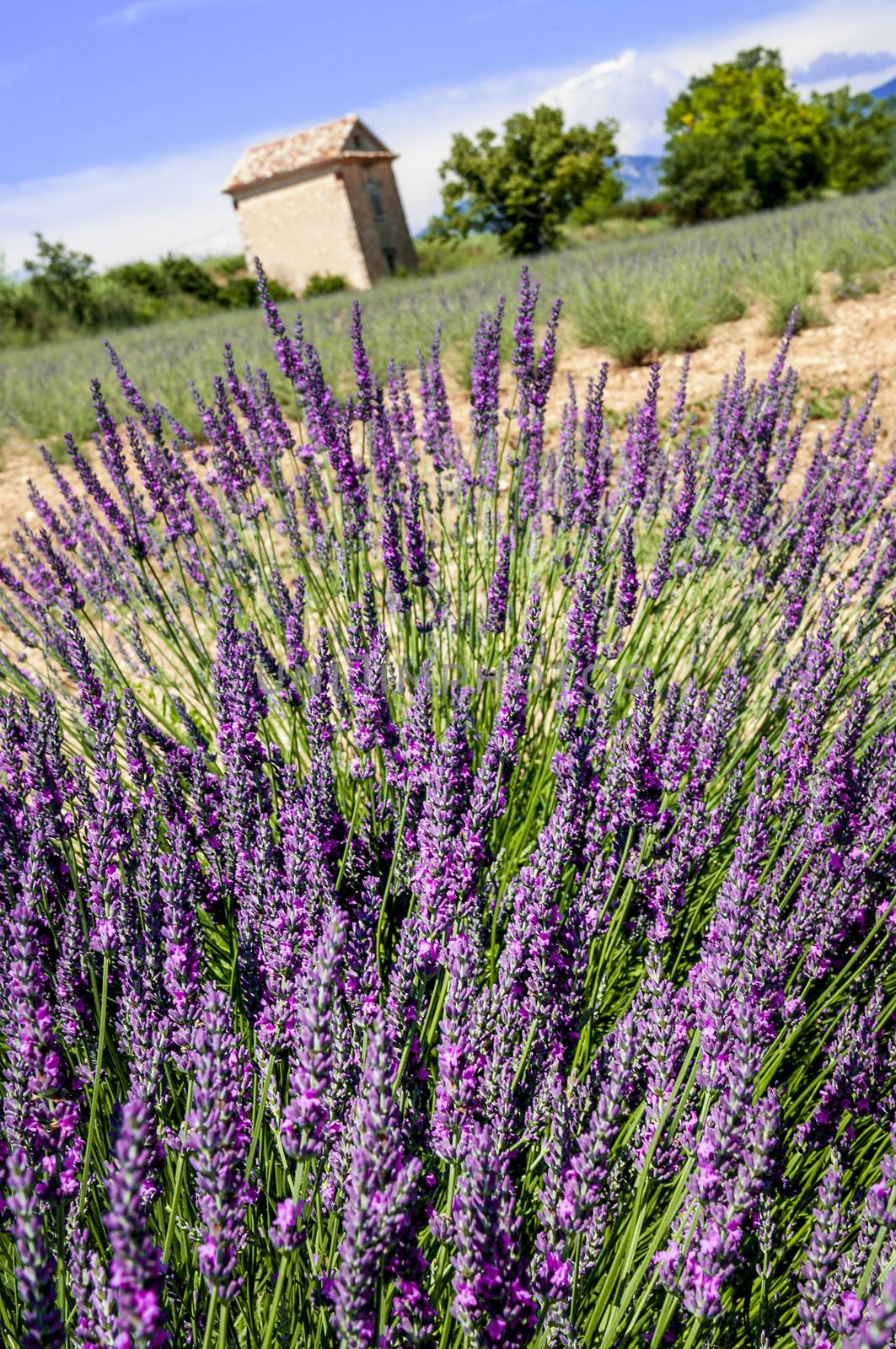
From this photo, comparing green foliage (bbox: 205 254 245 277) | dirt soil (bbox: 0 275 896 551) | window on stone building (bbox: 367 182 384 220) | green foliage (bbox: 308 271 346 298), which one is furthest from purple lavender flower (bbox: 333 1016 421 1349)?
green foliage (bbox: 205 254 245 277)

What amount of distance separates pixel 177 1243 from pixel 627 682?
2.05 metres

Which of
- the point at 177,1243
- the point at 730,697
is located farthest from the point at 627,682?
the point at 177,1243

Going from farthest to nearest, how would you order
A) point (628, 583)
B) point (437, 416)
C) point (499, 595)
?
1. point (437, 416)
2. point (499, 595)
3. point (628, 583)

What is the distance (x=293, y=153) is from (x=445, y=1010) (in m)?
33.8

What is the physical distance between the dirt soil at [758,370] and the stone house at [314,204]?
72.9ft

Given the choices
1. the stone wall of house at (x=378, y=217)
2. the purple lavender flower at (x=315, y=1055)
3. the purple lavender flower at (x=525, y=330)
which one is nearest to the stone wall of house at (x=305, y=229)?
the stone wall of house at (x=378, y=217)

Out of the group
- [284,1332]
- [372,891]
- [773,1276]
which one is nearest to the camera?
[284,1332]

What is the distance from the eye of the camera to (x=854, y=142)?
39.2m

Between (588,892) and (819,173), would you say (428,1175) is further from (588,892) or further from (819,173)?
(819,173)

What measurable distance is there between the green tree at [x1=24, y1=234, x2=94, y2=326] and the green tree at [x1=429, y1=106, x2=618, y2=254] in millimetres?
11935

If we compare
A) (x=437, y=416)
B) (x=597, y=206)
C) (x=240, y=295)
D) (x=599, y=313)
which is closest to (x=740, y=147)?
(x=597, y=206)

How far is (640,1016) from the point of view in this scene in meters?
1.34

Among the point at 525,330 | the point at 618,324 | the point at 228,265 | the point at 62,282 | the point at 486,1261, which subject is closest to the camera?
the point at 486,1261

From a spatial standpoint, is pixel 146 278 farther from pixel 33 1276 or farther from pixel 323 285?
pixel 33 1276
